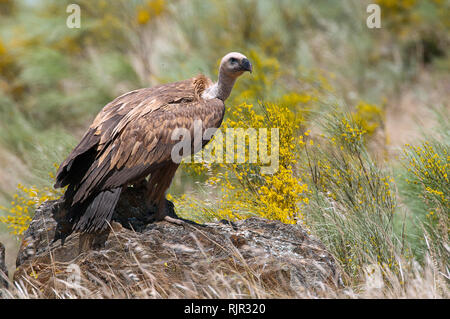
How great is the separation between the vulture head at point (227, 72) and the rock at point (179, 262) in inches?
46.9

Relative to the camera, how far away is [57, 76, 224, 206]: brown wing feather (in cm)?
425

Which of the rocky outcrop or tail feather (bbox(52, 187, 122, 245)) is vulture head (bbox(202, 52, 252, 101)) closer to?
tail feather (bbox(52, 187, 122, 245))

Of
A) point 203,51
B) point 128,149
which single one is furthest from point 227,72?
point 203,51

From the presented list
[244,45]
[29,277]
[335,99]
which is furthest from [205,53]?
[29,277]

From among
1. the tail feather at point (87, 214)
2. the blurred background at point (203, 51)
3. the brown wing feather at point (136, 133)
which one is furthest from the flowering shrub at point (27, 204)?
the blurred background at point (203, 51)

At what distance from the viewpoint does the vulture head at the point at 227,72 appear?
4.90 metres

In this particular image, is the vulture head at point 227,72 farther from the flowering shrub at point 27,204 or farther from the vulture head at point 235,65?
the flowering shrub at point 27,204

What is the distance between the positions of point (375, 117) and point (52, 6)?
7.48 m

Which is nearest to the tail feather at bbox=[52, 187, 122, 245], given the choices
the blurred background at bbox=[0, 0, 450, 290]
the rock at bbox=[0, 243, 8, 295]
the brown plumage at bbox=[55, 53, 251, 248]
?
the brown plumage at bbox=[55, 53, 251, 248]

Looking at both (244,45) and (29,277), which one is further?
(244,45)

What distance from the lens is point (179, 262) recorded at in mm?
4020
